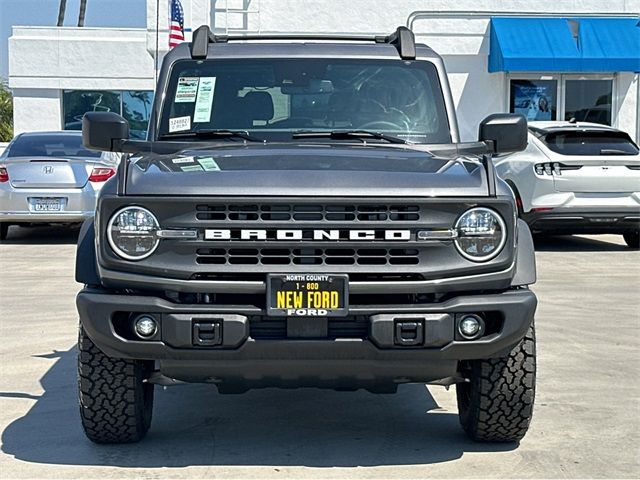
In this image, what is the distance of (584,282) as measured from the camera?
1138 cm

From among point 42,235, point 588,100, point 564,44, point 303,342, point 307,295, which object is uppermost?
point 564,44

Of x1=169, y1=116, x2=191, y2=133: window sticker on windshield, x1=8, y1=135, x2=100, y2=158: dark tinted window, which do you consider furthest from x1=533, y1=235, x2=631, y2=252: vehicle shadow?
x1=169, y1=116, x2=191, y2=133: window sticker on windshield

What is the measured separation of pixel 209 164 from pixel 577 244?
434 inches

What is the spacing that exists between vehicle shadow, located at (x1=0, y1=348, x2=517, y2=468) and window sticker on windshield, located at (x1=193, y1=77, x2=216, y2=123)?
1541 mm

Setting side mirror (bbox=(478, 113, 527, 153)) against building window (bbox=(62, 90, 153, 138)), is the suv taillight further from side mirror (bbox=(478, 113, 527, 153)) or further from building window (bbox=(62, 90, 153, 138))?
building window (bbox=(62, 90, 153, 138))

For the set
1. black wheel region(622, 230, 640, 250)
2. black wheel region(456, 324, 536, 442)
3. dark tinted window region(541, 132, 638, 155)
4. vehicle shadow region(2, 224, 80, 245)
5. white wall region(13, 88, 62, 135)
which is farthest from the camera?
white wall region(13, 88, 62, 135)

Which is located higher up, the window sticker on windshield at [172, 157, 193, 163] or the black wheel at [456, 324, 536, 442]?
the window sticker on windshield at [172, 157, 193, 163]

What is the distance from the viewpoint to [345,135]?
229 inches

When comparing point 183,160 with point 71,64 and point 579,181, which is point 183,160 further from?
point 71,64

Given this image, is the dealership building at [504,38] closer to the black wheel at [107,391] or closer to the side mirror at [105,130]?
the side mirror at [105,130]

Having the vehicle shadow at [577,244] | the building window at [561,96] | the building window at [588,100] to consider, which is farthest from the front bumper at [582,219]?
the building window at [588,100]

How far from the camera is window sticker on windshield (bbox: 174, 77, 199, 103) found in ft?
20.4

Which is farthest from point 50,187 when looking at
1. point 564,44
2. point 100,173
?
point 564,44

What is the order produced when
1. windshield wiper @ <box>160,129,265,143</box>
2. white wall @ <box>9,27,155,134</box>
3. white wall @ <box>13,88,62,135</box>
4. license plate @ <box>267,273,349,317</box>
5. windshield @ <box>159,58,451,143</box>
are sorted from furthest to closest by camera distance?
1. white wall @ <box>13,88,62,135</box>
2. white wall @ <box>9,27,155,134</box>
3. windshield @ <box>159,58,451,143</box>
4. windshield wiper @ <box>160,129,265,143</box>
5. license plate @ <box>267,273,349,317</box>
